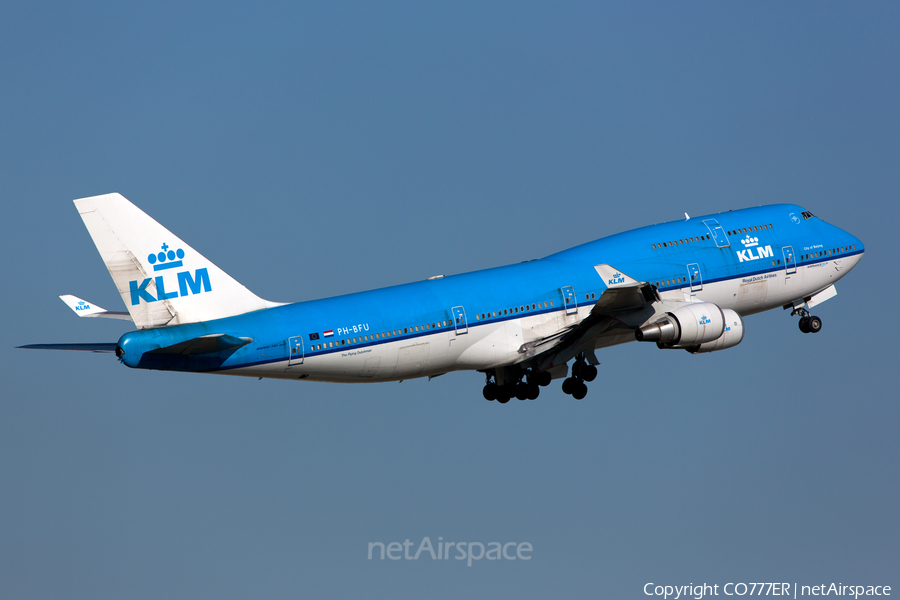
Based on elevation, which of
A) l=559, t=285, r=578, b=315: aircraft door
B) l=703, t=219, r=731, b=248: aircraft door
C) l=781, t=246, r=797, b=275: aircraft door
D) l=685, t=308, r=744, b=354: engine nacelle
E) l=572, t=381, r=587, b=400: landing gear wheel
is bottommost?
l=572, t=381, r=587, b=400: landing gear wheel

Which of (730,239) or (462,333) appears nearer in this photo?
(462,333)

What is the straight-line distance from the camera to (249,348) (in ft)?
142

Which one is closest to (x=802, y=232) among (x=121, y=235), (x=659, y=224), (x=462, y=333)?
(x=659, y=224)

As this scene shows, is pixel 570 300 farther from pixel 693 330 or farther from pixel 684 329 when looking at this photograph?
pixel 693 330

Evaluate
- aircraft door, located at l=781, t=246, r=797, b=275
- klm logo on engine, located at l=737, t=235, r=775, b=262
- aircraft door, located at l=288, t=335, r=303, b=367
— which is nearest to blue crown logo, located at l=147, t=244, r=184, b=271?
aircraft door, located at l=288, t=335, r=303, b=367

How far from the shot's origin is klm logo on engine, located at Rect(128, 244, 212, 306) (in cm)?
4262

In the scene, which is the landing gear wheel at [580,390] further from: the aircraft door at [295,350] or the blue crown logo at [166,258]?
the blue crown logo at [166,258]

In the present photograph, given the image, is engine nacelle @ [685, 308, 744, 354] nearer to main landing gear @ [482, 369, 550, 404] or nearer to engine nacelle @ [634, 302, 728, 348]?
engine nacelle @ [634, 302, 728, 348]

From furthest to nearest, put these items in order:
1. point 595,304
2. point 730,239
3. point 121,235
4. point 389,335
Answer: point 730,239
point 595,304
point 389,335
point 121,235

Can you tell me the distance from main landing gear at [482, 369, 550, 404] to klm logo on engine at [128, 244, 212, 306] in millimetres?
13208

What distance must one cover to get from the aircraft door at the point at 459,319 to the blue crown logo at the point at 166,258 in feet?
31.5

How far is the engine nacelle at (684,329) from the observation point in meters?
48.0

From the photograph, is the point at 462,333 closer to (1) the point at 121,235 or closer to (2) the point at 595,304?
(2) the point at 595,304

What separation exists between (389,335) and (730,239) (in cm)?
1525
